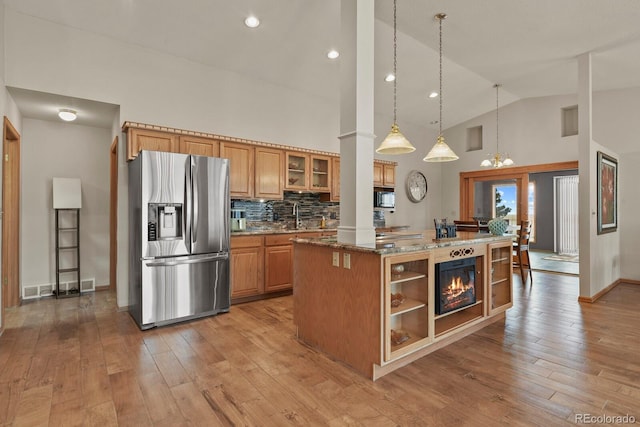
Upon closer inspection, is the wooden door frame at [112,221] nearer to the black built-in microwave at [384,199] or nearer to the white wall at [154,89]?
the white wall at [154,89]

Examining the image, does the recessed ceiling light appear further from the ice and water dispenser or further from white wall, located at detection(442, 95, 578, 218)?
white wall, located at detection(442, 95, 578, 218)

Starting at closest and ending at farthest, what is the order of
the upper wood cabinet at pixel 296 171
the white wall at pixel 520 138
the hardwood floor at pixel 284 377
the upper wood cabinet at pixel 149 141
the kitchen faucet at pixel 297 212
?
1. the hardwood floor at pixel 284 377
2. the upper wood cabinet at pixel 149 141
3. the upper wood cabinet at pixel 296 171
4. the kitchen faucet at pixel 297 212
5. the white wall at pixel 520 138

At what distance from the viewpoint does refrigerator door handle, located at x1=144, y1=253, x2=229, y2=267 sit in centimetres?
341

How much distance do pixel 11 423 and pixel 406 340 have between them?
8.26ft

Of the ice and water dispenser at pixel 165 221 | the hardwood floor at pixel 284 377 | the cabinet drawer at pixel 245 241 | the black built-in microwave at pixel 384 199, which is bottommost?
the hardwood floor at pixel 284 377

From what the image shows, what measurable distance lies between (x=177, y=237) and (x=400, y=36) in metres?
3.71

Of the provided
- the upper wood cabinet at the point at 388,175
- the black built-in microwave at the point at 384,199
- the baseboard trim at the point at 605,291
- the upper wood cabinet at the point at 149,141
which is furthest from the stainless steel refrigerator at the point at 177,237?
the baseboard trim at the point at 605,291

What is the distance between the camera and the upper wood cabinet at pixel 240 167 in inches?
175

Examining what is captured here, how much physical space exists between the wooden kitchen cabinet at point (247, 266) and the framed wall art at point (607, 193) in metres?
4.74

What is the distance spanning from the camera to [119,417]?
192cm

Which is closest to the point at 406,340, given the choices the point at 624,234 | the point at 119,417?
the point at 119,417

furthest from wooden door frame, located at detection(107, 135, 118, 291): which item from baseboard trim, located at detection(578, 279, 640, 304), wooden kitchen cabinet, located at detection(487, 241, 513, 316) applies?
baseboard trim, located at detection(578, 279, 640, 304)

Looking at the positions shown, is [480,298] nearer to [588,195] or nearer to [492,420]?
[492,420]

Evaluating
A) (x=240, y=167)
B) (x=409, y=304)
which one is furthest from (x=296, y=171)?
(x=409, y=304)
